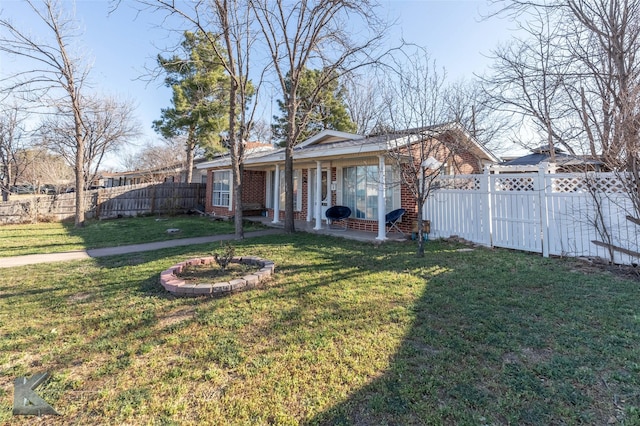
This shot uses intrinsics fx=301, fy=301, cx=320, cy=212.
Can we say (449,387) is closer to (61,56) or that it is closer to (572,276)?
(572,276)

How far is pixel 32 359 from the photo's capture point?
2777mm

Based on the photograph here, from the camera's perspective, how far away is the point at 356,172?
420 inches

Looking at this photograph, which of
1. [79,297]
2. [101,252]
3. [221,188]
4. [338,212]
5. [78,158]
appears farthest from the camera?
[221,188]

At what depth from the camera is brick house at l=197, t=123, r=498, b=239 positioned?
7.58 meters

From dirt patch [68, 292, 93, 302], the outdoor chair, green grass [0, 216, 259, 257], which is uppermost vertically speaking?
the outdoor chair

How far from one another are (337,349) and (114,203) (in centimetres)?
1738

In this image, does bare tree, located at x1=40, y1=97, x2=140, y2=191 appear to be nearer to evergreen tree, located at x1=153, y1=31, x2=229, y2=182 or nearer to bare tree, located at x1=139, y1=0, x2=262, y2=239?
evergreen tree, located at x1=153, y1=31, x2=229, y2=182

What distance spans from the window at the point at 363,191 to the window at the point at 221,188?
7.45 metres

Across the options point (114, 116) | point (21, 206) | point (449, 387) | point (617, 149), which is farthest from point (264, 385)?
point (114, 116)

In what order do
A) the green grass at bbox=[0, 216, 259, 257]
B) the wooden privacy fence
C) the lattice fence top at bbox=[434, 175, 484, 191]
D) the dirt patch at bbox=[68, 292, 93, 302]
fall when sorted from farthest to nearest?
the wooden privacy fence
the green grass at bbox=[0, 216, 259, 257]
the lattice fence top at bbox=[434, 175, 484, 191]
the dirt patch at bbox=[68, 292, 93, 302]

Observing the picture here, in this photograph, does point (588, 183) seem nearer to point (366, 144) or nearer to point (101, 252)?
point (366, 144)

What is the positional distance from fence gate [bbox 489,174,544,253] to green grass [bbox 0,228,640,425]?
1.72 meters

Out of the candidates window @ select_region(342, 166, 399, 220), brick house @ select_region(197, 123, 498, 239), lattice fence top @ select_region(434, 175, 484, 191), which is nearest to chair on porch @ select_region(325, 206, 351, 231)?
brick house @ select_region(197, 123, 498, 239)

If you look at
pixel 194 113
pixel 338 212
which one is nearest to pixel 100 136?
pixel 194 113
